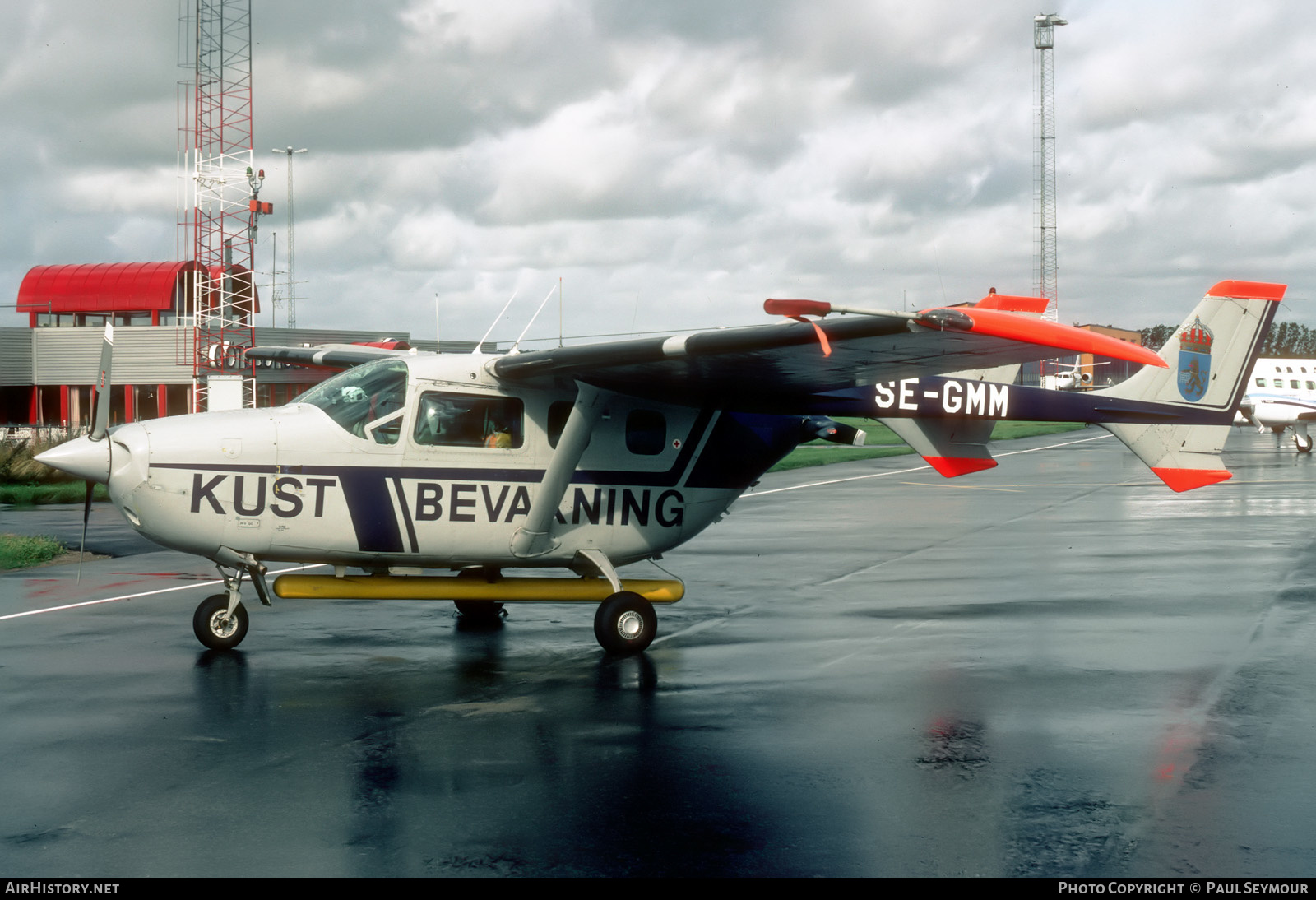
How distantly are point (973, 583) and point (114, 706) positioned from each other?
30.5 ft

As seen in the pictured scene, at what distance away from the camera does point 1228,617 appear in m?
11.1

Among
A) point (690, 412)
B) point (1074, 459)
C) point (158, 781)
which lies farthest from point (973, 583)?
point (1074, 459)

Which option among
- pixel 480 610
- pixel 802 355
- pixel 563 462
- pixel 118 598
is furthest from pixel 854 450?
pixel 802 355

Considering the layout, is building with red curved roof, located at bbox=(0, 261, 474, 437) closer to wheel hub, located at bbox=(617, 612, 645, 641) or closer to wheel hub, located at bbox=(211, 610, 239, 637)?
wheel hub, located at bbox=(211, 610, 239, 637)

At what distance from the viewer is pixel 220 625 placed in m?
9.61

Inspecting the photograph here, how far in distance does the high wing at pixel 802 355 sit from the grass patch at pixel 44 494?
16779mm

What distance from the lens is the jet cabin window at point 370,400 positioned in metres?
9.45

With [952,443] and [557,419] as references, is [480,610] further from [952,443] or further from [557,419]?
[952,443]

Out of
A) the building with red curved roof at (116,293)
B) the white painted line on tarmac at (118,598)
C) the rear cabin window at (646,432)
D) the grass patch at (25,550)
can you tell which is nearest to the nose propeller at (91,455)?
the white painted line on tarmac at (118,598)

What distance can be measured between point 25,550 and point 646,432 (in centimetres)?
990

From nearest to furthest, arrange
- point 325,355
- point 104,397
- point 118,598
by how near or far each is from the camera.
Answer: point 104,397
point 118,598
point 325,355

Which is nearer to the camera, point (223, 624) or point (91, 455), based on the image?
point (91, 455)

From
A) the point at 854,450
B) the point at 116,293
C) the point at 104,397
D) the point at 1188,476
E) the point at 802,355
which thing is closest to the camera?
the point at 802,355

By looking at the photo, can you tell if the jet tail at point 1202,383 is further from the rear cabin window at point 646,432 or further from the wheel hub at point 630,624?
the wheel hub at point 630,624
